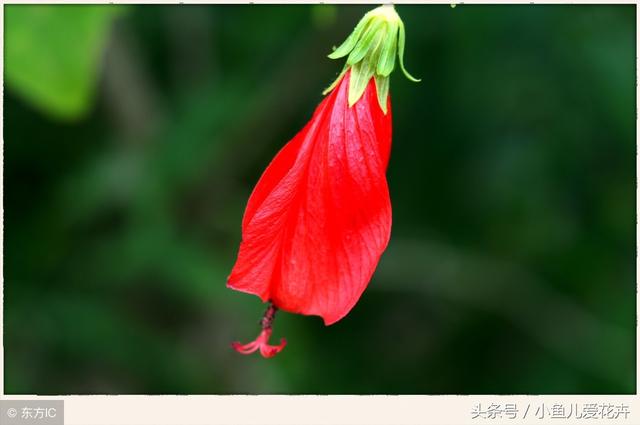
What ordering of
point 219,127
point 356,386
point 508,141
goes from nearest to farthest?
point 219,127
point 508,141
point 356,386

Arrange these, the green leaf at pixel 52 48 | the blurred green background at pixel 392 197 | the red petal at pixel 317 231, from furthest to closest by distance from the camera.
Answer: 1. the blurred green background at pixel 392 197
2. the green leaf at pixel 52 48
3. the red petal at pixel 317 231

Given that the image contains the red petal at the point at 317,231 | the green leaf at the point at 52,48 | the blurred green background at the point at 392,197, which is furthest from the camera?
the blurred green background at the point at 392,197

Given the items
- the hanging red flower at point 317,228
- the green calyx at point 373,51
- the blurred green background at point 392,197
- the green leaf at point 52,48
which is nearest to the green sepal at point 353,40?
the green calyx at point 373,51

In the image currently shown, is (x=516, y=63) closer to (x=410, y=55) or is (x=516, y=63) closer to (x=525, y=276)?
(x=410, y=55)

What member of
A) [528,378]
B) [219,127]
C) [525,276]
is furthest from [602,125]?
[219,127]

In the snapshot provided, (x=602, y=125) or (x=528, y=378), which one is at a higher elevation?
(x=602, y=125)

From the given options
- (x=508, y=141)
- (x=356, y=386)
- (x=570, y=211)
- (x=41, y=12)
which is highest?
(x=41, y=12)

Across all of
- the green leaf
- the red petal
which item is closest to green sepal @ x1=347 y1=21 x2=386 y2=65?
the red petal

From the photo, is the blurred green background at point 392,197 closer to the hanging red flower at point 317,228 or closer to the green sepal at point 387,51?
Answer: the green sepal at point 387,51
